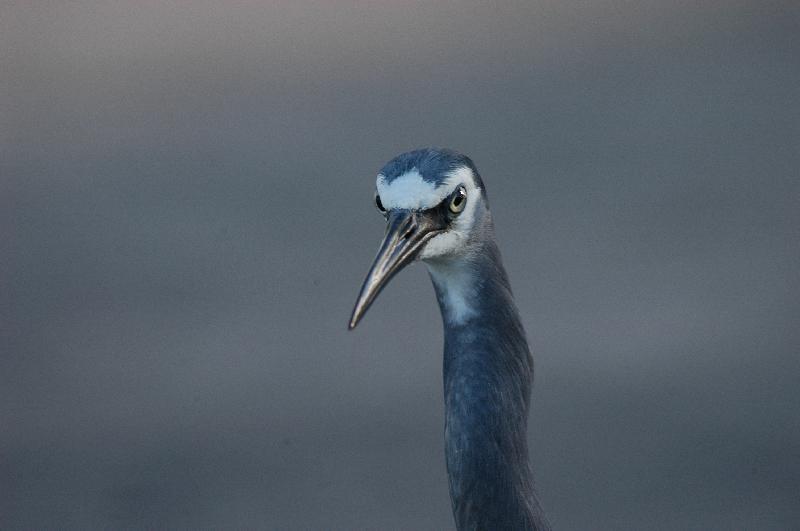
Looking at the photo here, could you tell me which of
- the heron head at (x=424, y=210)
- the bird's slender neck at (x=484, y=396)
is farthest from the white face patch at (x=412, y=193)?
the bird's slender neck at (x=484, y=396)

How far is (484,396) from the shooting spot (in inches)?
132

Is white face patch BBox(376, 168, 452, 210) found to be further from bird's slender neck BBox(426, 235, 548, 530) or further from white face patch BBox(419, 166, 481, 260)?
bird's slender neck BBox(426, 235, 548, 530)

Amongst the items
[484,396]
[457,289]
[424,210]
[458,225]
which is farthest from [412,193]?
[484,396]

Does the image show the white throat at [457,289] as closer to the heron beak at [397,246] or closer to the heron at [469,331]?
the heron at [469,331]

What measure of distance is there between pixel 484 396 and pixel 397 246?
1.55 feet

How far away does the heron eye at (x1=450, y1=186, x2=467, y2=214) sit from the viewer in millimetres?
3336

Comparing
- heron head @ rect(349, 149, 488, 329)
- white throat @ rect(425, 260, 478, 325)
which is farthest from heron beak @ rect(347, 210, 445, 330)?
white throat @ rect(425, 260, 478, 325)

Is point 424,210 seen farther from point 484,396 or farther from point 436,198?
point 484,396

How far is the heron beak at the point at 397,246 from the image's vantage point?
3193mm

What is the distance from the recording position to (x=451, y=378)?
134 inches

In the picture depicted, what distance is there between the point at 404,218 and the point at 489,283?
12.9 inches

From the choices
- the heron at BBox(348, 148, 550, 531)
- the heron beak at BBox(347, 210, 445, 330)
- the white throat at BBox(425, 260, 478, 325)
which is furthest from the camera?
the white throat at BBox(425, 260, 478, 325)

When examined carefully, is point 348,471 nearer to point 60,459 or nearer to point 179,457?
point 179,457

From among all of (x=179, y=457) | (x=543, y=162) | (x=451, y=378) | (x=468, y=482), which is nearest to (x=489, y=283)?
(x=451, y=378)
